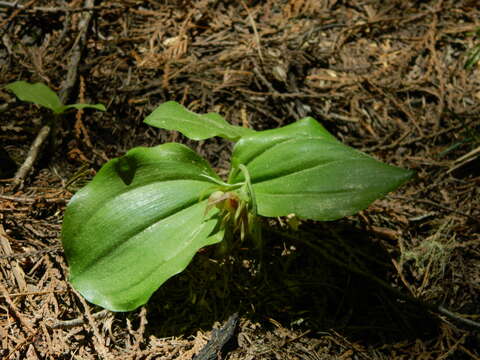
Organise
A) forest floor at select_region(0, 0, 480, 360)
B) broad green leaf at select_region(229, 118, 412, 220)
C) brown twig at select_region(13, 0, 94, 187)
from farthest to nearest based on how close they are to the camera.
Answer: brown twig at select_region(13, 0, 94, 187) < forest floor at select_region(0, 0, 480, 360) < broad green leaf at select_region(229, 118, 412, 220)

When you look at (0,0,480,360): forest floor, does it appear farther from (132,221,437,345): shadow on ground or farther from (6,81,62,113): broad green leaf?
(6,81,62,113): broad green leaf

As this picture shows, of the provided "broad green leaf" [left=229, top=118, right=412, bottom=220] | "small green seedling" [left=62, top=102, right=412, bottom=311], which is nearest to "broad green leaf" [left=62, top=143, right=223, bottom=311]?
"small green seedling" [left=62, top=102, right=412, bottom=311]

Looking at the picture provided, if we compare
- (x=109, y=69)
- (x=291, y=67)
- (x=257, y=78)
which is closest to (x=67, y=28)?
(x=109, y=69)

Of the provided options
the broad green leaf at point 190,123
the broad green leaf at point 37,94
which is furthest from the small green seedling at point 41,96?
the broad green leaf at point 190,123

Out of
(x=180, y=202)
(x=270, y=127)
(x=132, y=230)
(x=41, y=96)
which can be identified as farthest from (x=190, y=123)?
(x=41, y=96)

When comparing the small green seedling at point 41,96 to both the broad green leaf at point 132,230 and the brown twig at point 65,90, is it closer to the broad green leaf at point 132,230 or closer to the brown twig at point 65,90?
the brown twig at point 65,90

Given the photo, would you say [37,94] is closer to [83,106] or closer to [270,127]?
[83,106]

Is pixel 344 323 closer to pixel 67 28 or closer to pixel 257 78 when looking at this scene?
pixel 257 78
